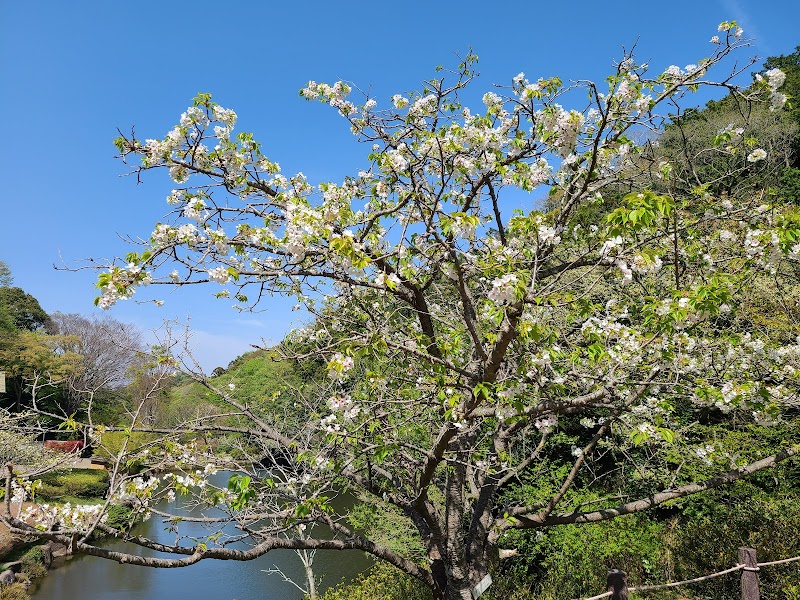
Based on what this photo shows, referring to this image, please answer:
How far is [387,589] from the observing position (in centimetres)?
701

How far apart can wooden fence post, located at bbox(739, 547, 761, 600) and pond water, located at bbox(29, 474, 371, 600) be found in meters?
9.39

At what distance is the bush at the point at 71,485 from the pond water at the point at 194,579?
2.46m

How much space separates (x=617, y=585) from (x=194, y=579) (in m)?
12.3

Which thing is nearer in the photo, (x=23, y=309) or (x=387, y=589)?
(x=387, y=589)

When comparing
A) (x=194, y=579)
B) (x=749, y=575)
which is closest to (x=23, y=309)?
(x=194, y=579)

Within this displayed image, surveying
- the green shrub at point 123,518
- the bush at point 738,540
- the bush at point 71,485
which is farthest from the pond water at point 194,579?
the bush at point 738,540

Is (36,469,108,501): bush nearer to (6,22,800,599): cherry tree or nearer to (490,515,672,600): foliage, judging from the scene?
(490,515,672,600): foliage

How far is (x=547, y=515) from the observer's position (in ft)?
13.3

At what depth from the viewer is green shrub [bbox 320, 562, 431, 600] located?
6.67 metres

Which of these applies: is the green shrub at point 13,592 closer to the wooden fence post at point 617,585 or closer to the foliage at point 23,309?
the wooden fence post at point 617,585

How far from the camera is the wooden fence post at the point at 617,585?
3189 mm

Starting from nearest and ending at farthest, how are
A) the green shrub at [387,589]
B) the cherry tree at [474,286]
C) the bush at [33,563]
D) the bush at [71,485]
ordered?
the cherry tree at [474,286], the green shrub at [387,589], the bush at [33,563], the bush at [71,485]

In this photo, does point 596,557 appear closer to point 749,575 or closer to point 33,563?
Result: point 749,575

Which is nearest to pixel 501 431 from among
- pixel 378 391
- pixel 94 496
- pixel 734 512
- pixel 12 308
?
pixel 378 391
